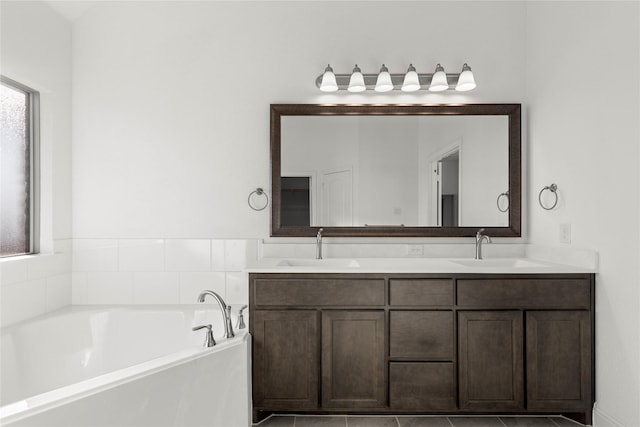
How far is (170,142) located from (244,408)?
5.57ft

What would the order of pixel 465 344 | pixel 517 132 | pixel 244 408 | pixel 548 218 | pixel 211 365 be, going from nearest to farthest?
pixel 211 365 → pixel 244 408 → pixel 465 344 → pixel 548 218 → pixel 517 132

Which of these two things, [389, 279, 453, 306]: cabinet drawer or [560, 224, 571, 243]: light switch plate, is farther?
[560, 224, 571, 243]: light switch plate

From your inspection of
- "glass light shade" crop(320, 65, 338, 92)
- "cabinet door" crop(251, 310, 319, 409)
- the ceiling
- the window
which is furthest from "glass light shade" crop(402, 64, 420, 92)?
the window

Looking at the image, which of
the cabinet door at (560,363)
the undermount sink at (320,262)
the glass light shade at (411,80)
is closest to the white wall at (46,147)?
the undermount sink at (320,262)

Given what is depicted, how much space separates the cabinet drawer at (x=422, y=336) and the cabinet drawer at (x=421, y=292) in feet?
0.20

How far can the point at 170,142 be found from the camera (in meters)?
2.83

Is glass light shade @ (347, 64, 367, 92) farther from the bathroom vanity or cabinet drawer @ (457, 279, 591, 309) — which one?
cabinet drawer @ (457, 279, 591, 309)

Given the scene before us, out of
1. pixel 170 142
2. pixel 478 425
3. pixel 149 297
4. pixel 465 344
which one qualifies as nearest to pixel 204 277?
pixel 149 297

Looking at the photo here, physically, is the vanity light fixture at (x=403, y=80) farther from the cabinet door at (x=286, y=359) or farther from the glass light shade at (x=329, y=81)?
the cabinet door at (x=286, y=359)

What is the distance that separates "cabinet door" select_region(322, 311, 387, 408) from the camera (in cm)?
223

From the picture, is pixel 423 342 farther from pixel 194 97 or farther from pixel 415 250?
pixel 194 97

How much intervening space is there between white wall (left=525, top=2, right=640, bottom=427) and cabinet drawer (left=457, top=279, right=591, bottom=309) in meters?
0.10

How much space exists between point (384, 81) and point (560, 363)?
1.85 metres

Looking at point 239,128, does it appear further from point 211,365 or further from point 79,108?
point 211,365
